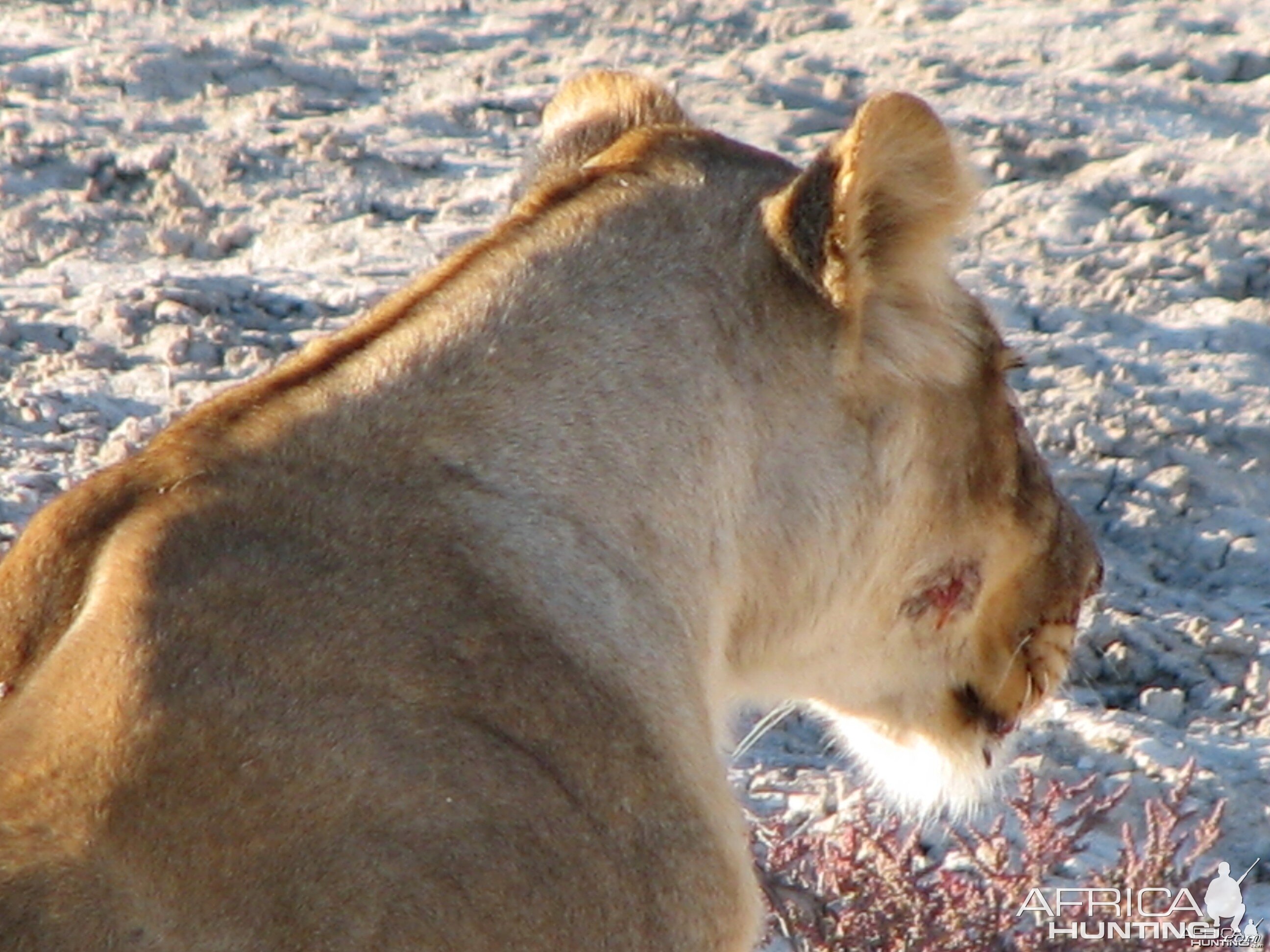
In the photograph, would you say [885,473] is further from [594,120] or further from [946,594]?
[594,120]

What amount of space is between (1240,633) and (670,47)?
269cm

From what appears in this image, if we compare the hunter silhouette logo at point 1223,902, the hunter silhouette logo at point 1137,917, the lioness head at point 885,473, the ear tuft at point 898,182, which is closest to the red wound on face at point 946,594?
the lioness head at point 885,473

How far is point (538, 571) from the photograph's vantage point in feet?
6.07

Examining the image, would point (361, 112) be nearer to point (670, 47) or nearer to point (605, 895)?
point (670, 47)

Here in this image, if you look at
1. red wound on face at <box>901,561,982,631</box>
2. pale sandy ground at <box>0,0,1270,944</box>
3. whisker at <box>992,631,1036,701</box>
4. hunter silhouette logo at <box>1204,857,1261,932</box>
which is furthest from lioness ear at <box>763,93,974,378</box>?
pale sandy ground at <box>0,0,1270,944</box>

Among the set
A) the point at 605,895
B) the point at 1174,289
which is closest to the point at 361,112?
the point at 1174,289

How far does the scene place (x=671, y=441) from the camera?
6.41ft

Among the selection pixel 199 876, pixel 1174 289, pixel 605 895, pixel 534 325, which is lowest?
pixel 1174 289

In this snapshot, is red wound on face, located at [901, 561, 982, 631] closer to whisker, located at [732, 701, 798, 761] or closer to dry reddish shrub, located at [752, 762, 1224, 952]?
whisker, located at [732, 701, 798, 761]

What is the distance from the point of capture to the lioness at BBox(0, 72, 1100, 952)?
5.09 feet

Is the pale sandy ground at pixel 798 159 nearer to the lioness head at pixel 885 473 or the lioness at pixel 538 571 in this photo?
the lioness head at pixel 885 473

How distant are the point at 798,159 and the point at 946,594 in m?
2.61

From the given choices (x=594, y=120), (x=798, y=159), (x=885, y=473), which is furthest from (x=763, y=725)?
(x=798, y=159)

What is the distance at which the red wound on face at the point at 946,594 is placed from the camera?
89.8 inches
